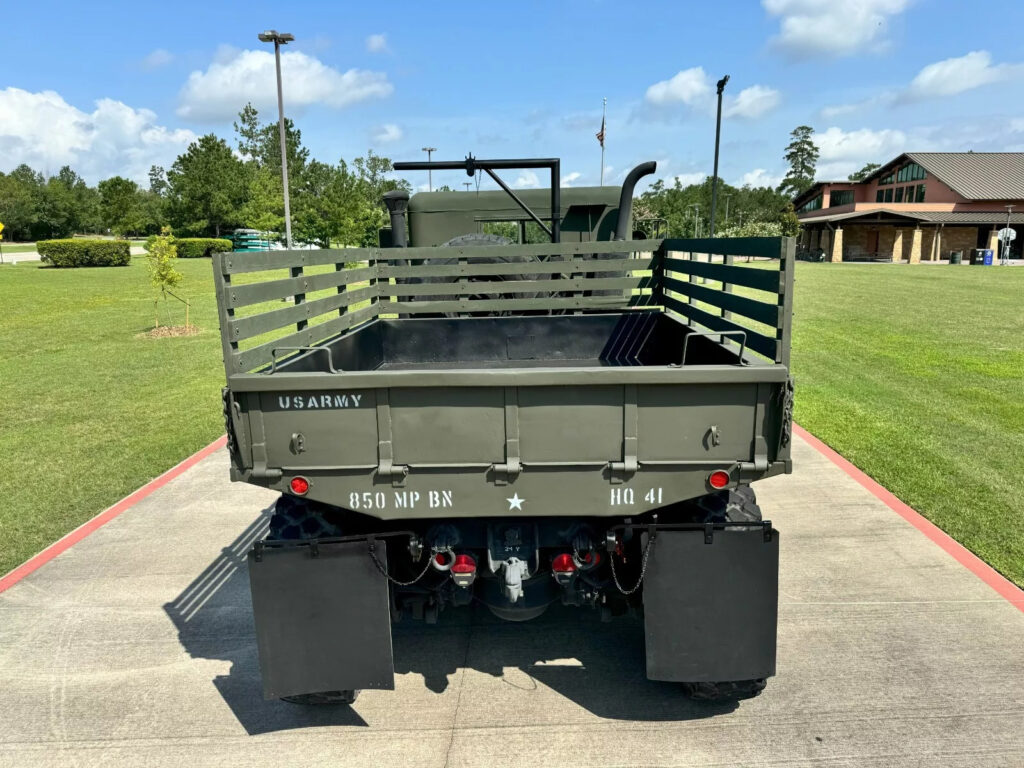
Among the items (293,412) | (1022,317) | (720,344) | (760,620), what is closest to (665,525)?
(760,620)

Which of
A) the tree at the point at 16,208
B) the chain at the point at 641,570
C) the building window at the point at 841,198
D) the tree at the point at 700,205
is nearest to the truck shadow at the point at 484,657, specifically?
the chain at the point at 641,570

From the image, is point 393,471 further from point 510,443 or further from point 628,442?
point 628,442

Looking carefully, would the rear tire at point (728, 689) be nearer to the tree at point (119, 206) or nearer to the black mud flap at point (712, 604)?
the black mud flap at point (712, 604)

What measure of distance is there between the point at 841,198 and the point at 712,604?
68039 mm

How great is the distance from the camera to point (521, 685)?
354cm

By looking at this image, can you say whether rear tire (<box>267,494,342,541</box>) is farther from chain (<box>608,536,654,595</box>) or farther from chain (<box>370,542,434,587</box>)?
chain (<box>608,536,654,595</box>)

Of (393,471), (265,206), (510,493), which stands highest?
(265,206)

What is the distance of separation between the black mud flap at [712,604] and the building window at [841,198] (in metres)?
66.4

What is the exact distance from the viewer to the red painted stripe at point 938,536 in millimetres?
4289

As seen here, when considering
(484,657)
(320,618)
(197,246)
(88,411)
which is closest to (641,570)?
(484,657)

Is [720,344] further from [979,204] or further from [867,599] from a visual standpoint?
[979,204]

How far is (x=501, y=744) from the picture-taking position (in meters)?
3.10

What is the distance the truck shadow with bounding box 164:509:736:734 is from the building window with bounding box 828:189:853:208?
65956 mm

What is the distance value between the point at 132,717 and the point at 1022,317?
19.2m
